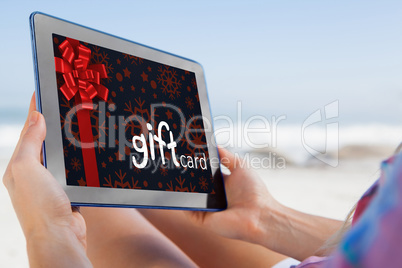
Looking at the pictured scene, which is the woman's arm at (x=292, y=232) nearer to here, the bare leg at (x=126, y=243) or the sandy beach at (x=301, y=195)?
the bare leg at (x=126, y=243)

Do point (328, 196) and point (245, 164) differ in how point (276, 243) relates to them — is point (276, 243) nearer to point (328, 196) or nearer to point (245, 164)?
point (245, 164)

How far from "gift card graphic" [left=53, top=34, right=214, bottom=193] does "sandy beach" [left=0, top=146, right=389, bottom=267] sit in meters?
0.91

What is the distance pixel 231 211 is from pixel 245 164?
0.47ft

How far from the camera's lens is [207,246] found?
100 cm

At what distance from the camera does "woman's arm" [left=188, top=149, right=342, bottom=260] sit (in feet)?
3.04

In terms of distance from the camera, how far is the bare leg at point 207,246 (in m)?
0.95

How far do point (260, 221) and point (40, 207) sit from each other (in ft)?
1.69

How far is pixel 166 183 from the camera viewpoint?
0.85 m

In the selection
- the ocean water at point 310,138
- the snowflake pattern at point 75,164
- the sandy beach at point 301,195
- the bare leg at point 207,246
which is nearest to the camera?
the snowflake pattern at point 75,164

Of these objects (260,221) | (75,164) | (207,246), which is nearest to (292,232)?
(260,221)

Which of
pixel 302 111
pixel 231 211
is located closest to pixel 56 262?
pixel 231 211

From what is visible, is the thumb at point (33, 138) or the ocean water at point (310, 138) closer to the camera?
the thumb at point (33, 138)

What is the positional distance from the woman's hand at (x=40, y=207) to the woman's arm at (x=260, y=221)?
39cm

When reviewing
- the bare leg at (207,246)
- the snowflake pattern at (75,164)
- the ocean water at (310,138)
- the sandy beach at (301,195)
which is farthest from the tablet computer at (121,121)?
the ocean water at (310,138)
